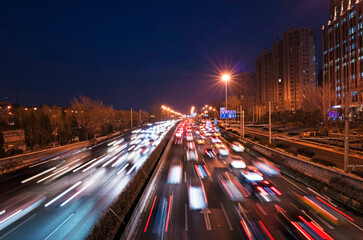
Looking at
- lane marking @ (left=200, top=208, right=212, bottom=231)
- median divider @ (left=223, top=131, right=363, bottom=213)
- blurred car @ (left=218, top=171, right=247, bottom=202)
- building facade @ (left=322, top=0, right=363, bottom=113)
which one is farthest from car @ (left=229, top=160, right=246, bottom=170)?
building facade @ (left=322, top=0, right=363, bottom=113)

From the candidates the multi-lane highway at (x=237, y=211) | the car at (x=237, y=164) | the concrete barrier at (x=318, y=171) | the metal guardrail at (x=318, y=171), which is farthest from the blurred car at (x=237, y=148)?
the multi-lane highway at (x=237, y=211)

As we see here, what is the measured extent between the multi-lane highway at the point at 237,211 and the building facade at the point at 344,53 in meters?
60.1

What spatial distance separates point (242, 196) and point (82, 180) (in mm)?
12227

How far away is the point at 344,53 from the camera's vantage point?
266ft

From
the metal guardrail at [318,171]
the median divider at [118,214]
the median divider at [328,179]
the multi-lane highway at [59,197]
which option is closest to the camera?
the median divider at [118,214]

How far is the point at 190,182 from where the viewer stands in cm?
1541

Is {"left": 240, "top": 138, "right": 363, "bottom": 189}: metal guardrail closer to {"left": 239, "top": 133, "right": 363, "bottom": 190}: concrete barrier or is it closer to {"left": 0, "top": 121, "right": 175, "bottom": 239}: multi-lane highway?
{"left": 239, "top": 133, "right": 363, "bottom": 190}: concrete barrier

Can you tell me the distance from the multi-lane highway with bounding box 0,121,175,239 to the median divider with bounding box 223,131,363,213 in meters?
13.2

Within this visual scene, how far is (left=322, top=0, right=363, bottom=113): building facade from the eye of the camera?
2857 inches

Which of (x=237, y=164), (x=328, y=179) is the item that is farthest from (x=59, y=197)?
(x=328, y=179)

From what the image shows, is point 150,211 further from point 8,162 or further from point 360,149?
point 360,149

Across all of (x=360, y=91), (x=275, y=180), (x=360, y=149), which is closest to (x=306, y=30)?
(x=360, y=91)

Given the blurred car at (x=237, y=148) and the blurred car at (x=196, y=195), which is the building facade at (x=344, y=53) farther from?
the blurred car at (x=196, y=195)

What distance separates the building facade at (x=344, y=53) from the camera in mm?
72562
